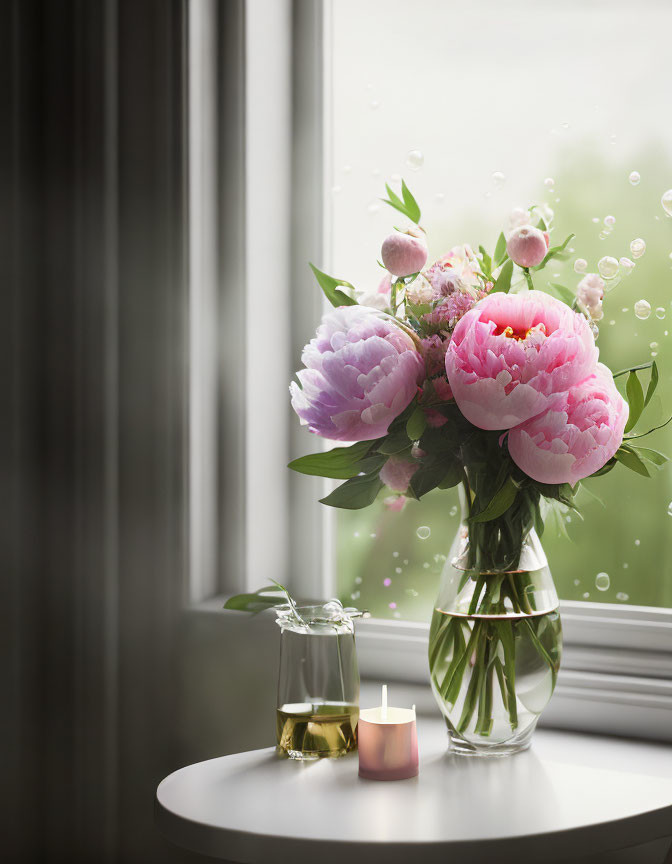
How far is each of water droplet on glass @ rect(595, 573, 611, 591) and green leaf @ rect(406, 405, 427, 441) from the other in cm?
40

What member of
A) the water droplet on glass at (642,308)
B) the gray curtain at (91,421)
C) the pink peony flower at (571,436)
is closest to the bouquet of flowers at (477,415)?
the pink peony flower at (571,436)

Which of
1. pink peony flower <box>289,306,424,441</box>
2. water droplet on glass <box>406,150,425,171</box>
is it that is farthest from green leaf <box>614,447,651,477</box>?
water droplet on glass <box>406,150,425,171</box>

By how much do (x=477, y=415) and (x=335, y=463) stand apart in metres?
0.17

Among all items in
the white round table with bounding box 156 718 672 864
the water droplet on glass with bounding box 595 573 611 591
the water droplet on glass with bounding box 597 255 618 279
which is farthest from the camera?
the water droplet on glass with bounding box 595 573 611 591

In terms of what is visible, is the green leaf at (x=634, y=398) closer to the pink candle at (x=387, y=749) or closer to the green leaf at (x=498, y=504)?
the green leaf at (x=498, y=504)

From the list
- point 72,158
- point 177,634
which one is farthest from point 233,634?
point 72,158

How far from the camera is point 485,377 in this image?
736 mm

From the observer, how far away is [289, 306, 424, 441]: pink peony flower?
770mm

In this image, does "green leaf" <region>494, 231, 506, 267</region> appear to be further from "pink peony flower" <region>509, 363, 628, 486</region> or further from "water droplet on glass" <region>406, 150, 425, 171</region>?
"water droplet on glass" <region>406, 150, 425, 171</region>

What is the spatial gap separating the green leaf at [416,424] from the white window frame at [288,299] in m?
0.40

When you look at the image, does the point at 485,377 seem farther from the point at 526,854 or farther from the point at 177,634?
the point at 177,634

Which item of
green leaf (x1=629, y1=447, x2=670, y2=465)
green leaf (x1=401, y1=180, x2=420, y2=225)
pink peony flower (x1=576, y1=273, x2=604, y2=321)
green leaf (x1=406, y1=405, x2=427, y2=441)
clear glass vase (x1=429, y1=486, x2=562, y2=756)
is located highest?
green leaf (x1=401, y1=180, x2=420, y2=225)

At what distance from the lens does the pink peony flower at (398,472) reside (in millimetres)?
841

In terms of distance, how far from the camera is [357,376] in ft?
2.53
